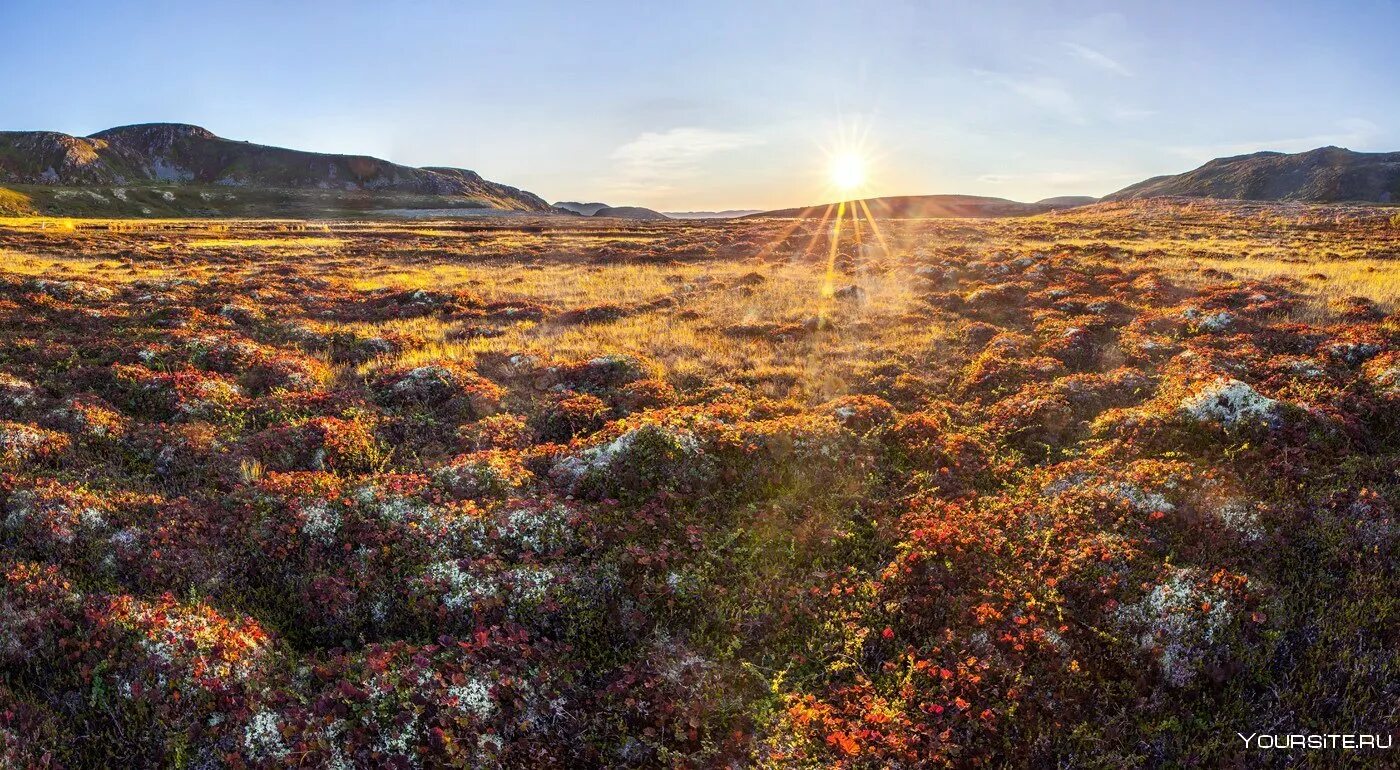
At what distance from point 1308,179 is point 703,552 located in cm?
23160

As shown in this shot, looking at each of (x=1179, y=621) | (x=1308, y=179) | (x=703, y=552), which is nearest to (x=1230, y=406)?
(x=1179, y=621)

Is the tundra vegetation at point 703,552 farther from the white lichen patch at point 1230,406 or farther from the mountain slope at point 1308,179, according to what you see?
the mountain slope at point 1308,179

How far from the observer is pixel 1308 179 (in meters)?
160

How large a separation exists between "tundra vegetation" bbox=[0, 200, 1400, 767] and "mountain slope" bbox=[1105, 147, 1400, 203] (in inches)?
7738

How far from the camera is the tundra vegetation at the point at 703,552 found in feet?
20.2

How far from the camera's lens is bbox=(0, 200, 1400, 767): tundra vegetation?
6168 millimetres

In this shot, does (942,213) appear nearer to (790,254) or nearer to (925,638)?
(790,254)

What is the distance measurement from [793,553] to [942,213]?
204622 millimetres

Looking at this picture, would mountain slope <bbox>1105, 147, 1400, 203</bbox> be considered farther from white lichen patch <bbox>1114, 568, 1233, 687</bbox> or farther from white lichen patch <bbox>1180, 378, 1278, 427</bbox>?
white lichen patch <bbox>1114, 568, 1233, 687</bbox>

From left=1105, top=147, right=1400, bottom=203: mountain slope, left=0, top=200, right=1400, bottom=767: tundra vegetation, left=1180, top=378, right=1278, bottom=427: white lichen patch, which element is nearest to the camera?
left=0, top=200, right=1400, bottom=767: tundra vegetation

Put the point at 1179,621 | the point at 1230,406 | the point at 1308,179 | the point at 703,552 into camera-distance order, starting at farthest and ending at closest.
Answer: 1. the point at 1308,179
2. the point at 1230,406
3. the point at 703,552
4. the point at 1179,621

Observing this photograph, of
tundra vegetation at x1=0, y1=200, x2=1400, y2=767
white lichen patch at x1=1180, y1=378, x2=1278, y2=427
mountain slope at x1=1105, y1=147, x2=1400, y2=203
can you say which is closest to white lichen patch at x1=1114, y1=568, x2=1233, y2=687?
tundra vegetation at x1=0, y1=200, x2=1400, y2=767

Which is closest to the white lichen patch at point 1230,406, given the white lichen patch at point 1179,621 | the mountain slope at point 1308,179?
the white lichen patch at point 1179,621

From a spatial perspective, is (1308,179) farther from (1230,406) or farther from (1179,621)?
(1179,621)
